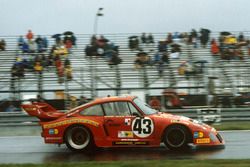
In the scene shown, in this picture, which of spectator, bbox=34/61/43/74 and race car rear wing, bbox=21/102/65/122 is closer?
race car rear wing, bbox=21/102/65/122

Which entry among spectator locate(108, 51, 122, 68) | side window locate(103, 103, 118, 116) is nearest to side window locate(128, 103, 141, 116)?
side window locate(103, 103, 118, 116)

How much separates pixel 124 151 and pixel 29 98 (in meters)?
9.40

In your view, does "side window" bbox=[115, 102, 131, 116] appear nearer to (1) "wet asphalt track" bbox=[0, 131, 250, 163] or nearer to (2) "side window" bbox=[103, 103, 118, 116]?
(2) "side window" bbox=[103, 103, 118, 116]

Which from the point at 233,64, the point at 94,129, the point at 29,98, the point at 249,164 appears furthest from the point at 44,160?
the point at 233,64

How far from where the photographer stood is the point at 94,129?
30.9 ft

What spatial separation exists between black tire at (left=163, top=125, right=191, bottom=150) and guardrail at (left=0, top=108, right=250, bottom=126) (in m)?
6.66

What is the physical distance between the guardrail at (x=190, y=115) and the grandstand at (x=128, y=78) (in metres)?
Answer: 1.75

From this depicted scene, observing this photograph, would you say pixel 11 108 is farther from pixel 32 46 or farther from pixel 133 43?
pixel 133 43

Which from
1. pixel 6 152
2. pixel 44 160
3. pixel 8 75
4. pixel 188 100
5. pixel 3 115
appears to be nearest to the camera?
pixel 44 160

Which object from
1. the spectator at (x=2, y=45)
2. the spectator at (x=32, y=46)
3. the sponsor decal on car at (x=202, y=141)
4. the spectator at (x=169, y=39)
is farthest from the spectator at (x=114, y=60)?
the sponsor decal on car at (x=202, y=141)

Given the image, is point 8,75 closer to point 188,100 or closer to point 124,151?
point 188,100

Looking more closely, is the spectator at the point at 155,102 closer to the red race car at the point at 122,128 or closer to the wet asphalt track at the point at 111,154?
the wet asphalt track at the point at 111,154

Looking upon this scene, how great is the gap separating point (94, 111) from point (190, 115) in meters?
7.16

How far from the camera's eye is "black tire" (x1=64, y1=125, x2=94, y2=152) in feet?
31.3
